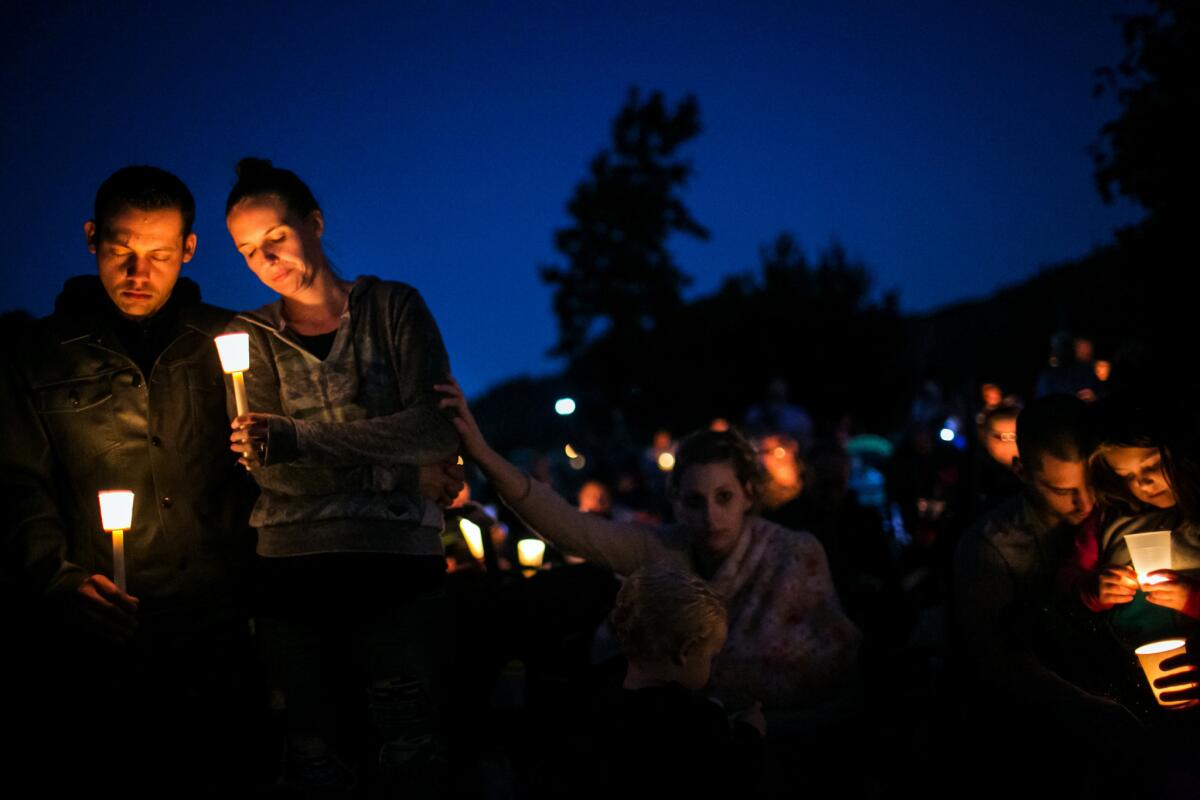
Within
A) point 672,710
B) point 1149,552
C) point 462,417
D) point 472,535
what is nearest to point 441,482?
point 462,417

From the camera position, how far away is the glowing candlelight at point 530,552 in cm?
555

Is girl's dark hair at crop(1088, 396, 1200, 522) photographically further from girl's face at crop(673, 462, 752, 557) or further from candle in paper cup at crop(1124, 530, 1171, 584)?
girl's face at crop(673, 462, 752, 557)

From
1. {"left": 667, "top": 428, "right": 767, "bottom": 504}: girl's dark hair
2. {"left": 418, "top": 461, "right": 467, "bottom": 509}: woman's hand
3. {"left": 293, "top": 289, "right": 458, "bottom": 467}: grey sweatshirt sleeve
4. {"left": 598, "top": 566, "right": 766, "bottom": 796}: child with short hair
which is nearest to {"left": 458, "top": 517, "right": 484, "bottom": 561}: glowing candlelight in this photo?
{"left": 667, "top": 428, "right": 767, "bottom": 504}: girl's dark hair

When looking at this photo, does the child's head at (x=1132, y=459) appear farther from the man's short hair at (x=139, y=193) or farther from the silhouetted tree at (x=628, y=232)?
the silhouetted tree at (x=628, y=232)

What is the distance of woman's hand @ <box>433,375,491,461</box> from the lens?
9.29 feet

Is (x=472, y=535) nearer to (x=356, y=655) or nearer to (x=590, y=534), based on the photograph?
(x=590, y=534)

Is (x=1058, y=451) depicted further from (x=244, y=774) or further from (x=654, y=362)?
(x=654, y=362)

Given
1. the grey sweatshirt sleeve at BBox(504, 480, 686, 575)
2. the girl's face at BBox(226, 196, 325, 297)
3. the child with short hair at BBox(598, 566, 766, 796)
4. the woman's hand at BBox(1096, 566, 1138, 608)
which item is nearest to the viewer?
the child with short hair at BBox(598, 566, 766, 796)

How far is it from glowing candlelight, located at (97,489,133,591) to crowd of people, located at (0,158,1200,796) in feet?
0.07

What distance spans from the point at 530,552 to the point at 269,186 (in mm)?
3147

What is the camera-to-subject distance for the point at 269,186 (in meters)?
2.75

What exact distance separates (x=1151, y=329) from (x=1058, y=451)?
477cm

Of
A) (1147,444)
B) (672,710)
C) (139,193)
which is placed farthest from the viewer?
(1147,444)

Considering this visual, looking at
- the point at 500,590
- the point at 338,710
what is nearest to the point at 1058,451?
the point at 500,590
